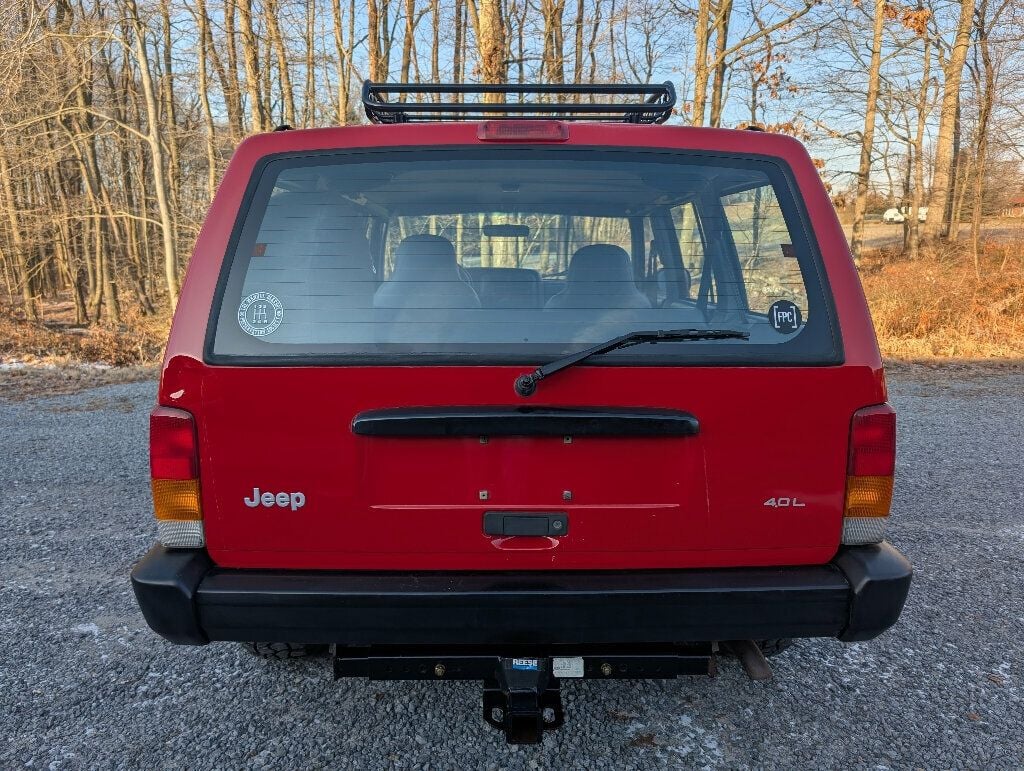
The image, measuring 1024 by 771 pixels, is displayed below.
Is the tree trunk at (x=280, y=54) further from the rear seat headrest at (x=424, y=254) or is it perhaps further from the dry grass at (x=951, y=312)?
the rear seat headrest at (x=424, y=254)

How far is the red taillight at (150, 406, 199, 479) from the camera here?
6.35 ft

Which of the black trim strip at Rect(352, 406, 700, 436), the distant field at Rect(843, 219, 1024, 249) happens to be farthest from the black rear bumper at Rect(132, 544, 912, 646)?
the distant field at Rect(843, 219, 1024, 249)

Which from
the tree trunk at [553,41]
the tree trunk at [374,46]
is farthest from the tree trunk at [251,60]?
the tree trunk at [553,41]

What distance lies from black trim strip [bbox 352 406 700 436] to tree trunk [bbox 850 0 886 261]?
2114 cm

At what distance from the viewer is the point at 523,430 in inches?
74.4

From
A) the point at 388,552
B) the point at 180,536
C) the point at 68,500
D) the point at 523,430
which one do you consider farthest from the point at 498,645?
the point at 68,500

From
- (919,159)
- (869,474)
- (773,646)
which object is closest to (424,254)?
(869,474)

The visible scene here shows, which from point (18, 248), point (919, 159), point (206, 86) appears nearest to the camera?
point (18, 248)

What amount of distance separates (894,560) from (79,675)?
2999 millimetres

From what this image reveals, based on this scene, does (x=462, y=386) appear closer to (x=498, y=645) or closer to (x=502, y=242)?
(x=502, y=242)

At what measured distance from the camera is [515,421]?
1.89 metres

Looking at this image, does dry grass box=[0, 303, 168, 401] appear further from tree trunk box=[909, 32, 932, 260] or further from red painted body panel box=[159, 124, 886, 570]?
tree trunk box=[909, 32, 932, 260]

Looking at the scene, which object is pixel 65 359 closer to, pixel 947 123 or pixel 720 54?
pixel 720 54

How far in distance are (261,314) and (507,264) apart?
0.74 meters
